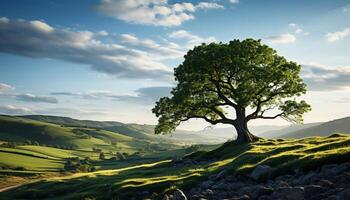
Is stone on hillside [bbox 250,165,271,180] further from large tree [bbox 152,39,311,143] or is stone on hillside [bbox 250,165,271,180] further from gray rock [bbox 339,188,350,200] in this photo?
large tree [bbox 152,39,311,143]

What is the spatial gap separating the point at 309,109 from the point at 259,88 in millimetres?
9535

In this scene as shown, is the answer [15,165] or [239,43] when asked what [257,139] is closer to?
[239,43]

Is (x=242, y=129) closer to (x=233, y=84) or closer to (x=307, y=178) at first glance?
(x=233, y=84)

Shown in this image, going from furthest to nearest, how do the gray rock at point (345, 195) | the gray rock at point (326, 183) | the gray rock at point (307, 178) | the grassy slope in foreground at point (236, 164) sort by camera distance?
the grassy slope in foreground at point (236, 164), the gray rock at point (307, 178), the gray rock at point (326, 183), the gray rock at point (345, 195)

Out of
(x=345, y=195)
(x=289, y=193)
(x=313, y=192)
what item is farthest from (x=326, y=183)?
(x=345, y=195)

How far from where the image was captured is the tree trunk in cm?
6231

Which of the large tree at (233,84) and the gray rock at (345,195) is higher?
the large tree at (233,84)

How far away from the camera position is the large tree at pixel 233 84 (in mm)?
59906

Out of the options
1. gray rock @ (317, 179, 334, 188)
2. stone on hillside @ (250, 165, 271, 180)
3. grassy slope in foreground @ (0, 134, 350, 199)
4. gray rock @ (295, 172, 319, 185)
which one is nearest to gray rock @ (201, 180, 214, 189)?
grassy slope in foreground @ (0, 134, 350, 199)

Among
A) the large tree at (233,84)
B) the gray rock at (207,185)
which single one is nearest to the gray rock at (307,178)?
the gray rock at (207,185)

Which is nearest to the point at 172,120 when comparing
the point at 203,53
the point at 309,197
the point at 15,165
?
the point at 203,53

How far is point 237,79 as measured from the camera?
62438mm

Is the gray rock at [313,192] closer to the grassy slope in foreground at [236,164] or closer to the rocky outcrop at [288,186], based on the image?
the rocky outcrop at [288,186]

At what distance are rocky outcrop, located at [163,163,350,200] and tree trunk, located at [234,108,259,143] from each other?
3273 centimetres
